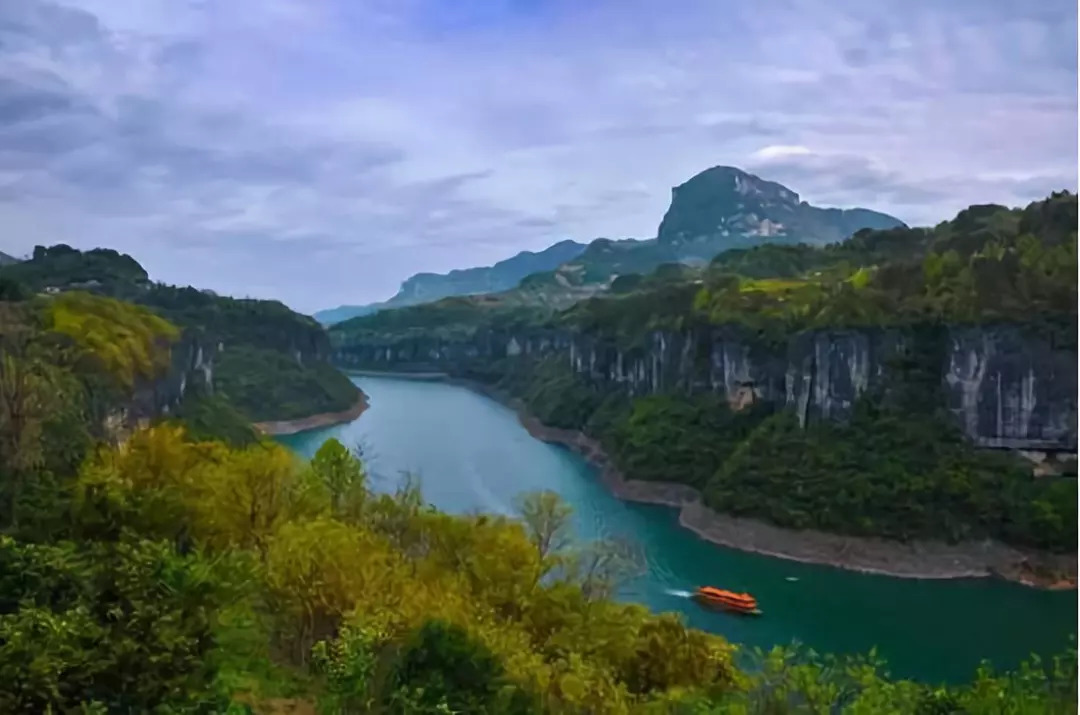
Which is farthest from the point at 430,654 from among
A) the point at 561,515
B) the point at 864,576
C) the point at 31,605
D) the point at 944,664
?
the point at 864,576

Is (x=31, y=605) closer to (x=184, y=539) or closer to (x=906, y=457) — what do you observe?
(x=184, y=539)

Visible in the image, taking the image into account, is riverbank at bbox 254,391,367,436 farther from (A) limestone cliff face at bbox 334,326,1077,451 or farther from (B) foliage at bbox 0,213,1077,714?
(B) foliage at bbox 0,213,1077,714

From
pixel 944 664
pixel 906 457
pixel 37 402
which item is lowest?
pixel 944 664

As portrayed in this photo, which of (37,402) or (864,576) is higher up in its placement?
(37,402)

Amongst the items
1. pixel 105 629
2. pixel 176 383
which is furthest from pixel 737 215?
pixel 105 629

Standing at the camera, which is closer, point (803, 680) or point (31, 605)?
point (31, 605)
